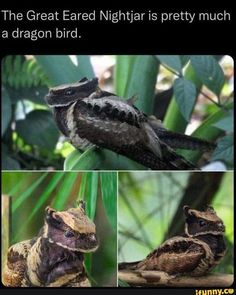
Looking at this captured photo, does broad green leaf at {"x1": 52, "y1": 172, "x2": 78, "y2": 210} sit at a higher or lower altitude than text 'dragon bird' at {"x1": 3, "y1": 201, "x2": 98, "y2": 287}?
higher

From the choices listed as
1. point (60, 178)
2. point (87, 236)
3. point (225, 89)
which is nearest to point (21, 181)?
point (60, 178)

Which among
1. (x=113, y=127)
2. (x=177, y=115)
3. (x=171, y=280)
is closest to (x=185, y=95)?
(x=177, y=115)

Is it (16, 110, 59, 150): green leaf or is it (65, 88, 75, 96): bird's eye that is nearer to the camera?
(65, 88, 75, 96): bird's eye

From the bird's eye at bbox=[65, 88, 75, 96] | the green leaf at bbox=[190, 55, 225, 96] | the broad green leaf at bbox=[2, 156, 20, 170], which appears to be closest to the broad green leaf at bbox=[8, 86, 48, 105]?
the bird's eye at bbox=[65, 88, 75, 96]

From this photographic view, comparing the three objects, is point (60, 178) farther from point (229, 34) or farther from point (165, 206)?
point (229, 34)

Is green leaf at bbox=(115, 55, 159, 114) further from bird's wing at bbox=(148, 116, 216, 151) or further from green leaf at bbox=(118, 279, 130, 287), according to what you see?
green leaf at bbox=(118, 279, 130, 287)

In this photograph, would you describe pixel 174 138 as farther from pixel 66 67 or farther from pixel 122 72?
pixel 66 67

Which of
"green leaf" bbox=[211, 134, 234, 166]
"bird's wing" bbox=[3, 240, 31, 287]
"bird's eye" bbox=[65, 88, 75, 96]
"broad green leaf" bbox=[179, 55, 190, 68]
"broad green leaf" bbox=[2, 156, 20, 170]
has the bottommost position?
"bird's wing" bbox=[3, 240, 31, 287]
